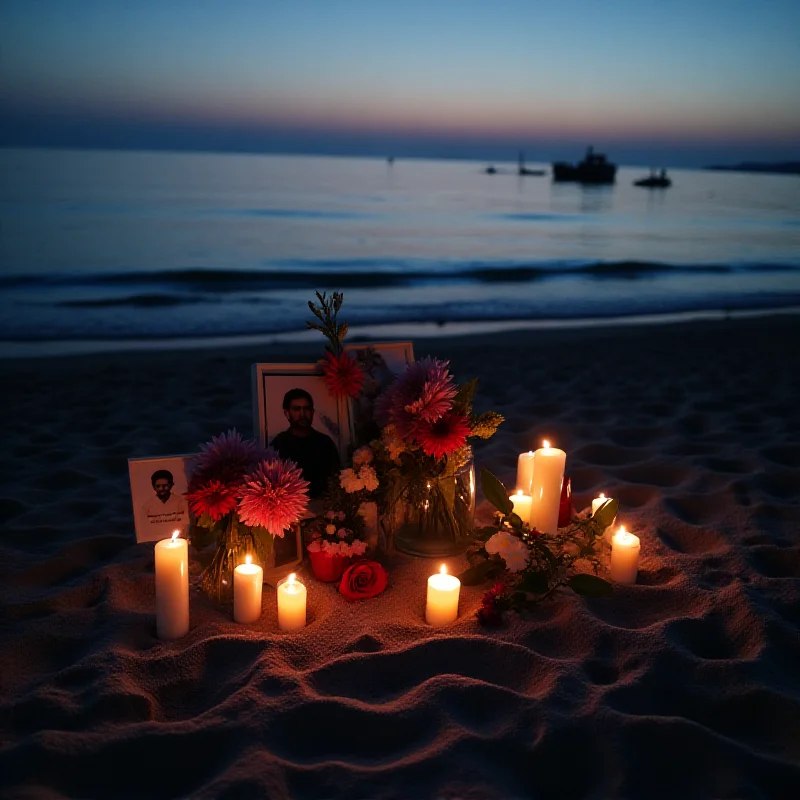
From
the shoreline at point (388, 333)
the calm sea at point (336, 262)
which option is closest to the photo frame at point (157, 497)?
the shoreline at point (388, 333)

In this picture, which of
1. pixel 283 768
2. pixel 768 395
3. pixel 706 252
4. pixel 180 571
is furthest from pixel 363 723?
pixel 706 252

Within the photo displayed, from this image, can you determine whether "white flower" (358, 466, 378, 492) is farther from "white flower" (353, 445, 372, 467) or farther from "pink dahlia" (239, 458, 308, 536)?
"pink dahlia" (239, 458, 308, 536)

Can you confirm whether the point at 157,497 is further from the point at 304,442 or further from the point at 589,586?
the point at 589,586

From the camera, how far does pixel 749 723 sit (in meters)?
1.72

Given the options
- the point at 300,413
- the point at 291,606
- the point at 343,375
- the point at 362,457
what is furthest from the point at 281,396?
the point at 291,606

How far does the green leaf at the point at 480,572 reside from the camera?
7.65ft

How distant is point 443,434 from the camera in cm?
220

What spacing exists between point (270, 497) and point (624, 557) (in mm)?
1202

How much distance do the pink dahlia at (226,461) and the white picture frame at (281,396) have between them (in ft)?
0.98

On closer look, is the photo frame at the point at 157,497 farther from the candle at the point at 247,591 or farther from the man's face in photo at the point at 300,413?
the man's face in photo at the point at 300,413

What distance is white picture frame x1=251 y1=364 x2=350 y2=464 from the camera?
2.45m

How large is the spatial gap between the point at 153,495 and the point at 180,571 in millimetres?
320

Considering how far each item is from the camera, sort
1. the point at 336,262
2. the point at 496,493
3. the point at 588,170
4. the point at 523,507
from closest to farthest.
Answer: the point at 496,493 → the point at 523,507 → the point at 336,262 → the point at 588,170

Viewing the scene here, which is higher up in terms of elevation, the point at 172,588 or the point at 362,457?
the point at 362,457
